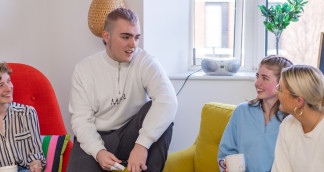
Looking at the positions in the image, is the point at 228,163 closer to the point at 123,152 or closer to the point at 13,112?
the point at 123,152

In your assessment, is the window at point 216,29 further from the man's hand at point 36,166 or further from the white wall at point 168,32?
the man's hand at point 36,166

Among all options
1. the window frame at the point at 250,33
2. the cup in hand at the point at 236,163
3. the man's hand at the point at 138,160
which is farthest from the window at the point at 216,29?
the cup in hand at the point at 236,163

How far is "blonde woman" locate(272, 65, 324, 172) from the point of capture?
3.89 feet

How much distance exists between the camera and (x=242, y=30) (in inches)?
109

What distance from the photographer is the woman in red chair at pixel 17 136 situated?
5.31 ft

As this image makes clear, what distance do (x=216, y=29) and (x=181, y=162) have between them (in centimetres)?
151

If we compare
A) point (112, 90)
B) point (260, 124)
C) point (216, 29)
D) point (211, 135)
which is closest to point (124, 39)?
point (112, 90)

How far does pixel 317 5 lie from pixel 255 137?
1550mm

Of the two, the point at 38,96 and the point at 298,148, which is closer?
the point at 298,148

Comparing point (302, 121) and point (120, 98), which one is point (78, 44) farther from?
point (302, 121)

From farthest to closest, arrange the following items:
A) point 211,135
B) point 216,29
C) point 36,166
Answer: point 216,29, point 211,135, point 36,166

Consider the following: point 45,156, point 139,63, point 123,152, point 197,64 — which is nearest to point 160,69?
point 139,63

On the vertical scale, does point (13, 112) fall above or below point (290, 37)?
below

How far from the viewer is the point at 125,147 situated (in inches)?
65.2
